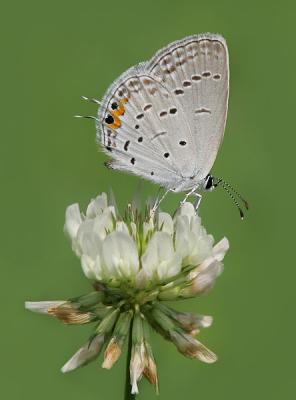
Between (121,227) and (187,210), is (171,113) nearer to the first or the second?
(187,210)

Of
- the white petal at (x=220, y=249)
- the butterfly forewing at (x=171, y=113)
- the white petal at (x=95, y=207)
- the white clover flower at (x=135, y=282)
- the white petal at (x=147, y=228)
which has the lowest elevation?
the white clover flower at (x=135, y=282)

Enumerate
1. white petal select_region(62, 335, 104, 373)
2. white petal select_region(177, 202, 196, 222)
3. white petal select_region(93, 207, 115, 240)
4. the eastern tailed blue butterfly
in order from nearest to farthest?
white petal select_region(62, 335, 104, 373)
white petal select_region(93, 207, 115, 240)
white petal select_region(177, 202, 196, 222)
the eastern tailed blue butterfly

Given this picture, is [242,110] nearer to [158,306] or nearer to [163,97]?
[163,97]

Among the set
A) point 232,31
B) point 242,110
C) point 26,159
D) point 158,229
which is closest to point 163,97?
point 158,229

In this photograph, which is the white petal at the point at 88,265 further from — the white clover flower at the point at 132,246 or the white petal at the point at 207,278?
the white petal at the point at 207,278

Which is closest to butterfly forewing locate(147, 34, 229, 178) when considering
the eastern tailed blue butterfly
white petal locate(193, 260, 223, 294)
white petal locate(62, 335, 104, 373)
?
the eastern tailed blue butterfly

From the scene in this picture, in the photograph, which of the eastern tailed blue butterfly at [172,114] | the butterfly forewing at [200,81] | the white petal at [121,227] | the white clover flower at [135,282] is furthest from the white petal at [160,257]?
the butterfly forewing at [200,81]

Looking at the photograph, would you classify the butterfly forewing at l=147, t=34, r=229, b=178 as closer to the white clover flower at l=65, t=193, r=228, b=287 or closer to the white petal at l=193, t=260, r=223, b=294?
the white clover flower at l=65, t=193, r=228, b=287
